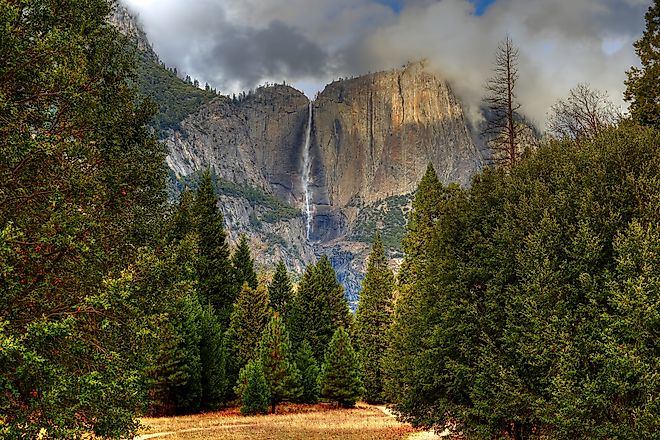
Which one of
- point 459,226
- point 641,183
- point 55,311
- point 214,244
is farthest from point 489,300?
point 214,244

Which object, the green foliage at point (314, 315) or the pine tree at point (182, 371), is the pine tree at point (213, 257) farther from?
the pine tree at point (182, 371)

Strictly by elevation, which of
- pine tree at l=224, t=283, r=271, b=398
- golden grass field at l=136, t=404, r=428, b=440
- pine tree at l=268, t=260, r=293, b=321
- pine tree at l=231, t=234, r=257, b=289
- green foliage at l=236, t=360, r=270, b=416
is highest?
pine tree at l=231, t=234, r=257, b=289

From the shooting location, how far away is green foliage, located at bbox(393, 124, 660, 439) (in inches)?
525

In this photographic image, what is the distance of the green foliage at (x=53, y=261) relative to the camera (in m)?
8.34

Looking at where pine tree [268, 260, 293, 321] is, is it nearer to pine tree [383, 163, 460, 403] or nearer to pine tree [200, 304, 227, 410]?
pine tree [200, 304, 227, 410]

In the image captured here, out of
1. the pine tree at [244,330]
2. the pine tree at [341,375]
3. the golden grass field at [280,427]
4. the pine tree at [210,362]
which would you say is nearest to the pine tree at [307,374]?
the pine tree at [341,375]

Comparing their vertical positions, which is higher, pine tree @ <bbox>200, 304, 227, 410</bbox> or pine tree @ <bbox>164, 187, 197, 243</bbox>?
pine tree @ <bbox>164, 187, 197, 243</bbox>

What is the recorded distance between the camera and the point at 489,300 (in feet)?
65.5

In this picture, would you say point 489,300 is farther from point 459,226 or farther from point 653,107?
point 653,107

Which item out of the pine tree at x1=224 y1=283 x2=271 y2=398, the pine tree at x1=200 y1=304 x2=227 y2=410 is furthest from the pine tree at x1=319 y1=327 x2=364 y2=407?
the pine tree at x1=200 y1=304 x2=227 y2=410

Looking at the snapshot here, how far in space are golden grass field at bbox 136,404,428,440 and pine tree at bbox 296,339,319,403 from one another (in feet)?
19.4

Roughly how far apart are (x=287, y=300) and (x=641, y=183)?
50.8 meters

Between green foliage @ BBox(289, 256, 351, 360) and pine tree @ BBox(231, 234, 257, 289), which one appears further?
pine tree @ BBox(231, 234, 257, 289)

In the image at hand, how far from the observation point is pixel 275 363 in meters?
38.1
